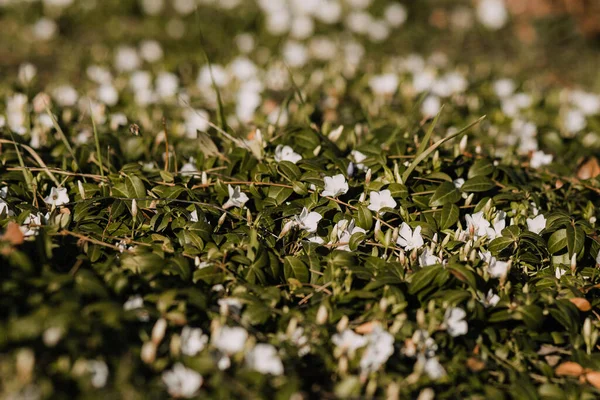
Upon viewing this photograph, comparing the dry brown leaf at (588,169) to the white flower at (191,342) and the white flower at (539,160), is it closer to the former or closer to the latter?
the white flower at (539,160)

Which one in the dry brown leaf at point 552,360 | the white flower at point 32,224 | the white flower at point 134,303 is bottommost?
the dry brown leaf at point 552,360

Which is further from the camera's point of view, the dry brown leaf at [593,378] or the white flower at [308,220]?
the white flower at [308,220]

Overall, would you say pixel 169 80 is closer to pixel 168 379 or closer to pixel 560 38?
pixel 168 379

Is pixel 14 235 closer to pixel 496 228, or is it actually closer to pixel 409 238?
pixel 409 238

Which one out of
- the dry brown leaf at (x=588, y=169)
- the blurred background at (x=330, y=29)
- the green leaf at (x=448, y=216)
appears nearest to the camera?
the green leaf at (x=448, y=216)

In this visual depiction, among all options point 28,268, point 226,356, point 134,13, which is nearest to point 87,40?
point 134,13

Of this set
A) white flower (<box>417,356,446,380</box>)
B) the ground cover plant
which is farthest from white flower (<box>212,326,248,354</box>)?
white flower (<box>417,356,446,380</box>)

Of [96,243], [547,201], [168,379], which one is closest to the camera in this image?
[168,379]

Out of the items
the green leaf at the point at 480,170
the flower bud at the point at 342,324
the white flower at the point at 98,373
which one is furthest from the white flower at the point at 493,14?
the white flower at the point at 98,373
